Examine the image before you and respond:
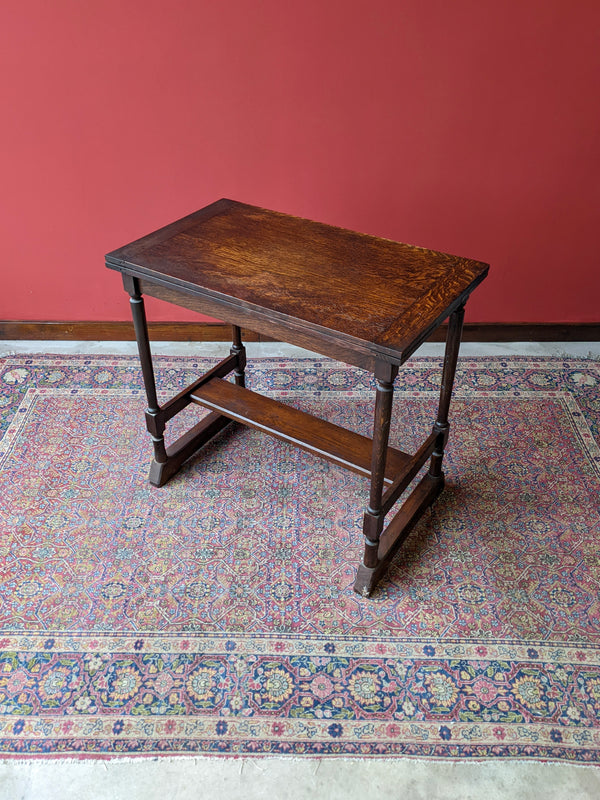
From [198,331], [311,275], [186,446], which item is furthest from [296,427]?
[198,331]

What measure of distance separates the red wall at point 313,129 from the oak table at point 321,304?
2.39 feet

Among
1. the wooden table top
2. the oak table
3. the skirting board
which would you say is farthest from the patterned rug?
the wooden table top

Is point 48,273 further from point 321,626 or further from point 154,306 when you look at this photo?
point 321,626

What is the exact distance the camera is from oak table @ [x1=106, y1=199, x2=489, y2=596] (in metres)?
2.16

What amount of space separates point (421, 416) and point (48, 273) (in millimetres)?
2166

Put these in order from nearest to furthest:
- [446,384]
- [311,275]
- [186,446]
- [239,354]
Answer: [311,275] < [446,384] < [186,446] < [239,354]

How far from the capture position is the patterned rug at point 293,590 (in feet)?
7.22

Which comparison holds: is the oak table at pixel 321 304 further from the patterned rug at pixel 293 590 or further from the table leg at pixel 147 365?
the patterned rug at pixel 293 590

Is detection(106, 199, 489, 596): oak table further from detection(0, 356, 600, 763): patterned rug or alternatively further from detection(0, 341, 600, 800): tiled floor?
detection(0, 341, 600, 800): tiled floor

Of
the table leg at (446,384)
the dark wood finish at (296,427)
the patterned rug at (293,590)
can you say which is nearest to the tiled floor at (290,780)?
the patterned rug at (293,590)

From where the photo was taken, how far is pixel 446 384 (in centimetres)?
263

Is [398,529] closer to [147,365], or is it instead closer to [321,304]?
[321,304]

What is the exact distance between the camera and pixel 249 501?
117 inches

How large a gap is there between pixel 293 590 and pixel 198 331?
1.86 m
